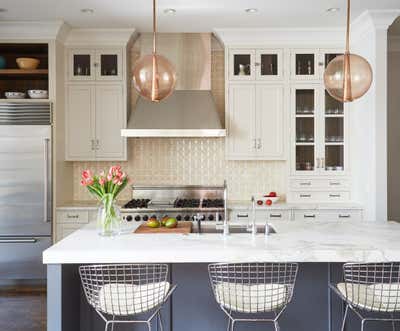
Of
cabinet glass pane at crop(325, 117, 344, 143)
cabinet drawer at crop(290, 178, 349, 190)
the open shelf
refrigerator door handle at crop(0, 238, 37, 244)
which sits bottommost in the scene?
refrigerator door handle at crop(0, 238, 37, 244)

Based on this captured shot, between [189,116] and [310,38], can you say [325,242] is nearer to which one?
[189,116]

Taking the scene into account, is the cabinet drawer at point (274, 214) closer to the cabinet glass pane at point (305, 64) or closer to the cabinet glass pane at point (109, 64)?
the cabinet glass pane at point (305, 64)

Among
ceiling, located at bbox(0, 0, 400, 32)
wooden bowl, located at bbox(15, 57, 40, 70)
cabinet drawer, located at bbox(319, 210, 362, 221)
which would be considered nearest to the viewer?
ceiling, located at bbox(0, 0, 400, 32)

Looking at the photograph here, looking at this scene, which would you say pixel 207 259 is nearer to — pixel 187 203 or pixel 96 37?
pixel 187 203

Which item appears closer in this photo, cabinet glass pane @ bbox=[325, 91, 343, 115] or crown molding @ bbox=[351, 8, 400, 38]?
crown molding @ bbox=[351, 8, 400, 38]

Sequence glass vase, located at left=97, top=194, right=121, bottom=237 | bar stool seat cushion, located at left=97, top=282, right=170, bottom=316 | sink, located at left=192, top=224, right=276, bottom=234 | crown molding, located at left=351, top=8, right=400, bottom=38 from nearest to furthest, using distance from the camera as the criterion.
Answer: bar stool seat cushion, located at left=97, top=282, right=170, bottom=316 → glass vase, located at left=97, top=194, right=121, bottom=237 → sink, located at left=192, top=224, right=276, bottom=234 → crown molding, located at left=351, top=8, right=400, bottom=38

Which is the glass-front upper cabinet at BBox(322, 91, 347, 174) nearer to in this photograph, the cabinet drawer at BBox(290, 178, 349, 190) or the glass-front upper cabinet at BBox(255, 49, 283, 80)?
the cabinet drawer at BBox(290, 178, 349, 190)

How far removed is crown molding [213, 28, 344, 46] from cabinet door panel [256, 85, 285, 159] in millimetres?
540

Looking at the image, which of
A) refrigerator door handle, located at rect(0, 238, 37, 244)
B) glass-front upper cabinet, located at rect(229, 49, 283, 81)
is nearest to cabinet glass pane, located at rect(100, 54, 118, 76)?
glass-front upper cabinet, located at rect(229, 49, 283, 81)

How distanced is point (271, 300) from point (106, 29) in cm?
384

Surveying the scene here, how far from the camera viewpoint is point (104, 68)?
17.6 ft

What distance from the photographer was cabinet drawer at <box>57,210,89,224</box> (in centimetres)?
503

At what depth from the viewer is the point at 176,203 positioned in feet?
17.1

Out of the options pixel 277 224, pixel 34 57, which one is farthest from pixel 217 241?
pixel 34 57
